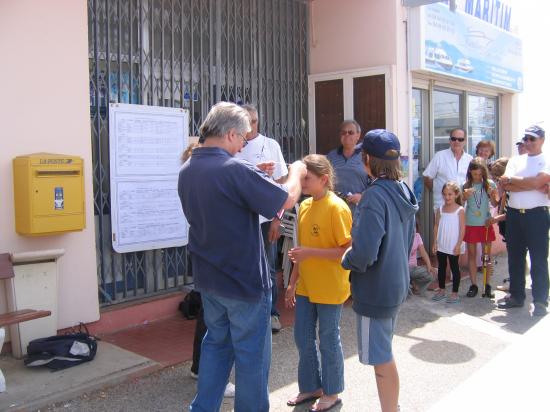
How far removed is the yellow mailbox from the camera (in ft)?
14.1

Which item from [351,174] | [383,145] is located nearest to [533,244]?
[351,174]

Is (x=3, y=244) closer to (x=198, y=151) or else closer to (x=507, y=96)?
(x=198, y=151)

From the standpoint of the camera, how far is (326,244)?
141 inches

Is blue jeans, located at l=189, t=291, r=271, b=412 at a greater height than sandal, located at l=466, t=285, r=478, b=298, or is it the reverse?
blue jeans, located at l=189, t=291, r=271, b=412

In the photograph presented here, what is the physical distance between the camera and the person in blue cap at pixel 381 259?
120 inches

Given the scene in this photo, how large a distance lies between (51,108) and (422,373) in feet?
11.9

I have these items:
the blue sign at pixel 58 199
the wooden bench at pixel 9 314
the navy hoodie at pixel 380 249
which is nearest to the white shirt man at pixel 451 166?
the navy hoodie at pixel 380 249

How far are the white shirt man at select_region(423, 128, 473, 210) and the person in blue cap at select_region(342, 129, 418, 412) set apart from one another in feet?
15.4

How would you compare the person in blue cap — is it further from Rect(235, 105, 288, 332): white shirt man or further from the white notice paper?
the white notice paper

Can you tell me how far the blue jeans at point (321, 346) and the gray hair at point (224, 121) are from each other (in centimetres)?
127

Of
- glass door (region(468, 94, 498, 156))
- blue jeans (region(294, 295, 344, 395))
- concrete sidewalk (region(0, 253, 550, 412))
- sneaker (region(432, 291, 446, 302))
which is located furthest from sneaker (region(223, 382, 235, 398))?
glass door (region(468, 94, 498, 156))

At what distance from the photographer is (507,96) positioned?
36.4ft

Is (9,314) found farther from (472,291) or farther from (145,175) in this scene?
(472,291)

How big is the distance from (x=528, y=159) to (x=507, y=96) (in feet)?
18.3
